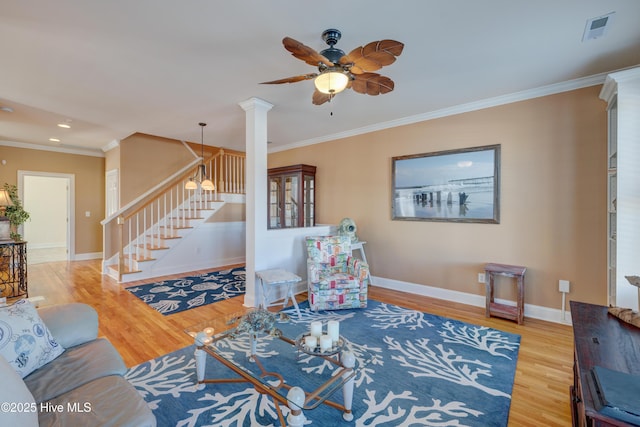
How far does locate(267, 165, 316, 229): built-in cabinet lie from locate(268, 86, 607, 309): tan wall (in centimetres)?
132

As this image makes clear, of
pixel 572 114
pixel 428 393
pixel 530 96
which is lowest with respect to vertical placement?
pixel 428 393

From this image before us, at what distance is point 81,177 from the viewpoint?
267 inches

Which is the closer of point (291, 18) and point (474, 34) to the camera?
point (291, 18)

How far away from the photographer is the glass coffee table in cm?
153

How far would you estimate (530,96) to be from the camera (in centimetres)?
327

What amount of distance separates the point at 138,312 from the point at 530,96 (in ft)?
17.4

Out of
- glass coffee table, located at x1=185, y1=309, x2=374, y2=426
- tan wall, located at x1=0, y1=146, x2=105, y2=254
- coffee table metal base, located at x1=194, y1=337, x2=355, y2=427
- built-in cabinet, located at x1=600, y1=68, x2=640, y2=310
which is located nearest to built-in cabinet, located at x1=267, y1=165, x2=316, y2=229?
glass coffee table, located at x1=185, y1=309, x2=374, y2=426

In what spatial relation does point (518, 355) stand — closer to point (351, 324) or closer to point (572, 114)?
point (351, 324)

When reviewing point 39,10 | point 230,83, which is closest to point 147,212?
point 230,83

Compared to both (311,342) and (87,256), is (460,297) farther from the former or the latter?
(87,256)

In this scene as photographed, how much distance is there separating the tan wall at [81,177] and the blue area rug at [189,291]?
3.60 meters

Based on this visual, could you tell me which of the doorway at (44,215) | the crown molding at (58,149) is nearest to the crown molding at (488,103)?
the crown molding at (58,149)

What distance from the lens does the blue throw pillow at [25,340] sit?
4.55 feet

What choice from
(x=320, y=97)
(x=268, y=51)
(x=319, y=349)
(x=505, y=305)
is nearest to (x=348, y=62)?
(x=320, y=97)
